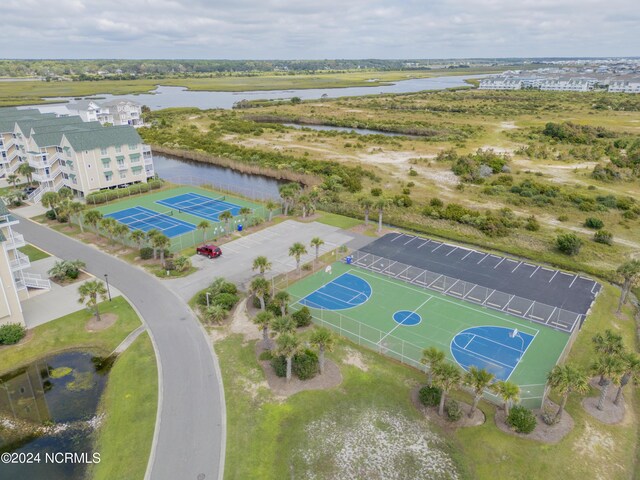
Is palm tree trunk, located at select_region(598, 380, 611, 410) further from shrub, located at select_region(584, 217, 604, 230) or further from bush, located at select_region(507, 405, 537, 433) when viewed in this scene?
shrub, located at select_region(584, 217, 604, 230)

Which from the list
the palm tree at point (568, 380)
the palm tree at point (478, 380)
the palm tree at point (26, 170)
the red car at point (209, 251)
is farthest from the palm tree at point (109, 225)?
the palm tree at point (568, 380)

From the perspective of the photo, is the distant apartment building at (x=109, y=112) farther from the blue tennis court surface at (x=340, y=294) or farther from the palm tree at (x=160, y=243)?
the blue tennis court surface at (x=340, y=294)

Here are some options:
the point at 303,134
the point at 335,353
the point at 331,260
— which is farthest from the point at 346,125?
the point at 335,353

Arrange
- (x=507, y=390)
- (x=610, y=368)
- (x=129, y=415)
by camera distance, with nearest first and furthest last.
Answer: (x=507, y=390), (x=610, y=368), (x=129, y=415)

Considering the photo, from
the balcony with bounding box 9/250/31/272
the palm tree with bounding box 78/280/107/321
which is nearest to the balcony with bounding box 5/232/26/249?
the balcony with bounding box 9/250/31/272

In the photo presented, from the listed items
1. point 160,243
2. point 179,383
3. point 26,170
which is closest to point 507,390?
point 179,383

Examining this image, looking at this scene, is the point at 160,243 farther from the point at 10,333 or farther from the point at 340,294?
the point at 340,294

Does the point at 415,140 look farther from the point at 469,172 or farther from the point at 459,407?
the point at 459,407
